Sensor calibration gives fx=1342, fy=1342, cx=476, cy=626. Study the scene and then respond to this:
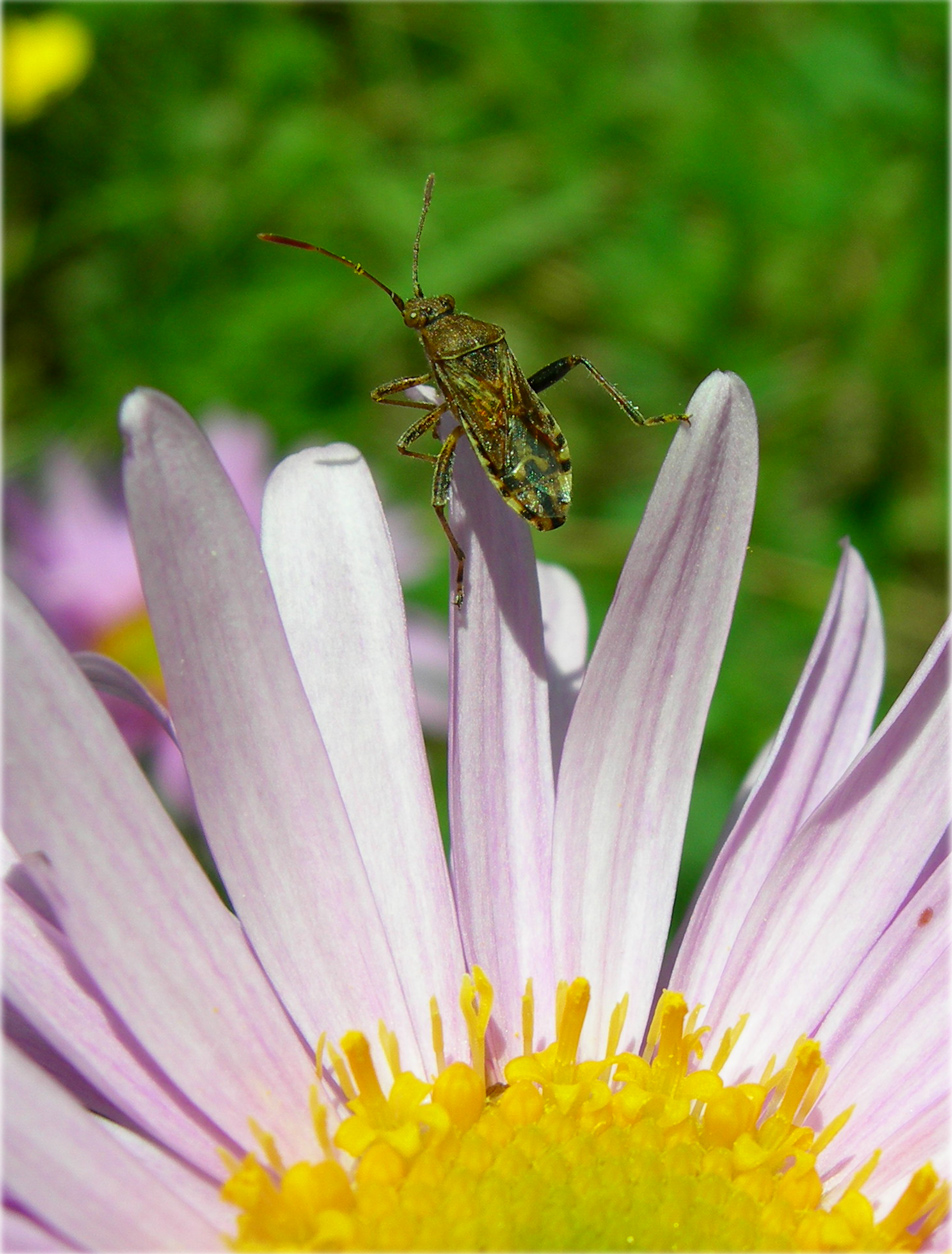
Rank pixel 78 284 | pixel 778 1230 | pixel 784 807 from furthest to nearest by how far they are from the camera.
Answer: pixel 78 284
pixel 784 807
pixel 778 1230

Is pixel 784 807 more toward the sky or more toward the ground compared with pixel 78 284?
more toward the ground

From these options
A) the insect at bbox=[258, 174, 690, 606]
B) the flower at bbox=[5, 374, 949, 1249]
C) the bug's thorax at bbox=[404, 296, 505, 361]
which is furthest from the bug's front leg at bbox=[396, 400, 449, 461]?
the flower at bbox=[5, 374, 949, 1249]

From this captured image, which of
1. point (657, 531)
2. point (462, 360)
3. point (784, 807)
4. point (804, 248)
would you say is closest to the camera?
point (657, 531)

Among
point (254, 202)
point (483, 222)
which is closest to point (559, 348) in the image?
point (483, 222)

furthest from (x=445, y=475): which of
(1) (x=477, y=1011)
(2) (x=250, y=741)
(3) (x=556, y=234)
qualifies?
(3) (x=556, y=234)

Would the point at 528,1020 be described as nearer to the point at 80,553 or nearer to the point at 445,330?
the point at 445,330

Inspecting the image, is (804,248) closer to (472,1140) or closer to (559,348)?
(559,348)
